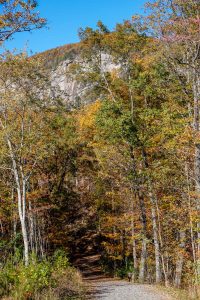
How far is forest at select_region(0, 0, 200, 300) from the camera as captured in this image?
13844 millimetres

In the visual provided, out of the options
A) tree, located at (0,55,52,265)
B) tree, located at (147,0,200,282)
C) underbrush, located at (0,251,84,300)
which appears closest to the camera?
underbrush, located at (0,251,84,300)

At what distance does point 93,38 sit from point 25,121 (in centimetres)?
627

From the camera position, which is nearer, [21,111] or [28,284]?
→ [28,284]

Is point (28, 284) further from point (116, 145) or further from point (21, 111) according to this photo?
point (116, 145)

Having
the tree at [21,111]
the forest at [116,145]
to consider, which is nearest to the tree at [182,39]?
the forest at [116,145]

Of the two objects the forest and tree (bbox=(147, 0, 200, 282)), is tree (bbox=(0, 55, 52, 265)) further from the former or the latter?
tree (bbox=(147, 0, 200, 282))

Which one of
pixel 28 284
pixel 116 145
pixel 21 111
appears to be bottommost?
pixel 28 284

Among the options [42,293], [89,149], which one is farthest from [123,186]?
[42,293]

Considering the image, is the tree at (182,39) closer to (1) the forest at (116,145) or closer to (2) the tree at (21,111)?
(1) the forest at (116,145)

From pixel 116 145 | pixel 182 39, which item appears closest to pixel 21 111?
pixel 116 145

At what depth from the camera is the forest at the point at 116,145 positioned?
1384cm

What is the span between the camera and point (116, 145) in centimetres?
2012

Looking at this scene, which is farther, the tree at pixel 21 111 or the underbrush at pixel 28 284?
the tree at pixel 21 111

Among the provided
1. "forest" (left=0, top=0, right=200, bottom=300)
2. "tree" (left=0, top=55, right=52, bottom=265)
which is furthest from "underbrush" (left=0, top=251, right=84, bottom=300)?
"tree" (left=0, top=55, right=52, bottom=265)
